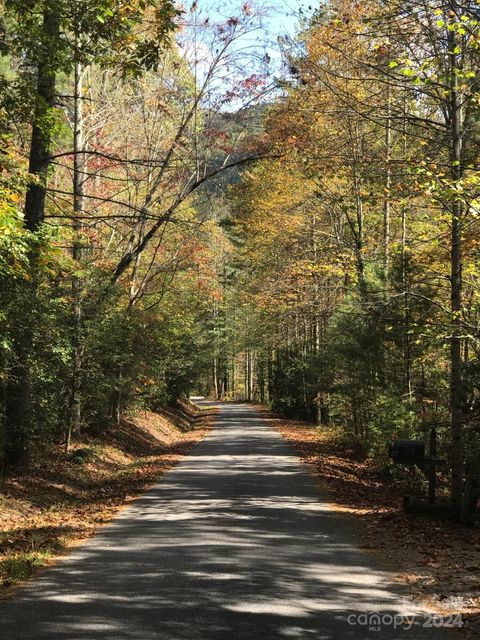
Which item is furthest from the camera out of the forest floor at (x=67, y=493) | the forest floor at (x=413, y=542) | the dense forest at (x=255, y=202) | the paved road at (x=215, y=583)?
the dense forest at (x=255, y=202)

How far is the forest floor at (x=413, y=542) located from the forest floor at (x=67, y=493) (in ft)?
13.1

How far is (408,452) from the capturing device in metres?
8.77

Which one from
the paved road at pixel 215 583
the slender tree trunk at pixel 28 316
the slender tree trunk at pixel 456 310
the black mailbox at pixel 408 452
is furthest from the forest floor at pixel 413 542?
the slender tree trunk at pixel 28 316

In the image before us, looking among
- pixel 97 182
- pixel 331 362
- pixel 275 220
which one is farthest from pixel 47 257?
pixel 275 220

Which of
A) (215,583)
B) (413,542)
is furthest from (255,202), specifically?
(215,583)

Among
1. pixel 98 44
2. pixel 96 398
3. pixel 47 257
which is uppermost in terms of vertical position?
pixel 98 44

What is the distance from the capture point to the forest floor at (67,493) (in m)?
Answer: 7.18

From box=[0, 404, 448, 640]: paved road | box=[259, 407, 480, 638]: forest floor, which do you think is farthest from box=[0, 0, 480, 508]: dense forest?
box=[0, 404, 448, 640]: paved road

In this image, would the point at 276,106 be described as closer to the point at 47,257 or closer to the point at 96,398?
the point at 96,398

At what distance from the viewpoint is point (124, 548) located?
23.7 feet

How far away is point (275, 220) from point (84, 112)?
9.00m

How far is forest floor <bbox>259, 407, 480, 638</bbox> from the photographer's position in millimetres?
5421

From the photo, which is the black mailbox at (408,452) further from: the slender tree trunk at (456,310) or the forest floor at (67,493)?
the forest floor at (67,493)

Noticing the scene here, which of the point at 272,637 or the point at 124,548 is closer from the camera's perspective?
the point at 272,637
